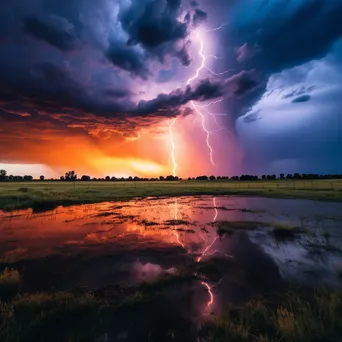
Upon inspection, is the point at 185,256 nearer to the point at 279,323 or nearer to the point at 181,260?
the point at 181,260

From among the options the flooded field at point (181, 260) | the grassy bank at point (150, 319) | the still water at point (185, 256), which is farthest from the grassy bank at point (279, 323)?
the still water at point (185, 256)

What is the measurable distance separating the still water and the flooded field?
4 cm

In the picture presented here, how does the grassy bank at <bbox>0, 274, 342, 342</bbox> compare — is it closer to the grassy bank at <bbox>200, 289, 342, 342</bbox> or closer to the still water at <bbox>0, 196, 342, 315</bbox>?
the grassy bank at <bbox>200, 289, 342, 342</bbox>

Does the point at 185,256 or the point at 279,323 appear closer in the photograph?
the point at 279,323

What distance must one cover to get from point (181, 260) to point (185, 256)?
696 mm

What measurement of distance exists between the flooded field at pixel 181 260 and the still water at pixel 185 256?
0.04 meters

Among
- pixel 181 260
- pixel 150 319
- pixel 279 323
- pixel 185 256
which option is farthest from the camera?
pixel 185 256

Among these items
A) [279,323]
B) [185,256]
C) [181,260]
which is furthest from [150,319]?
[185,256]

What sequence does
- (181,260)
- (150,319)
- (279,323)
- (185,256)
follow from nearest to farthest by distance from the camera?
(279,323) < (150,319) < (181,260) < (185,256)

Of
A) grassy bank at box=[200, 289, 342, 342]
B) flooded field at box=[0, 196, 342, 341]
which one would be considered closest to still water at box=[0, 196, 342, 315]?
flooded field at box=[0, 196, 342, 341]

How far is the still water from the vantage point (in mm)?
8930

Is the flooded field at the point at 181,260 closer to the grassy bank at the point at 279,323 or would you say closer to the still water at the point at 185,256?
the still water at the point at 185,256

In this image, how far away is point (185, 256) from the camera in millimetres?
12383

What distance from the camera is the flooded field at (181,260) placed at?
323 inches
